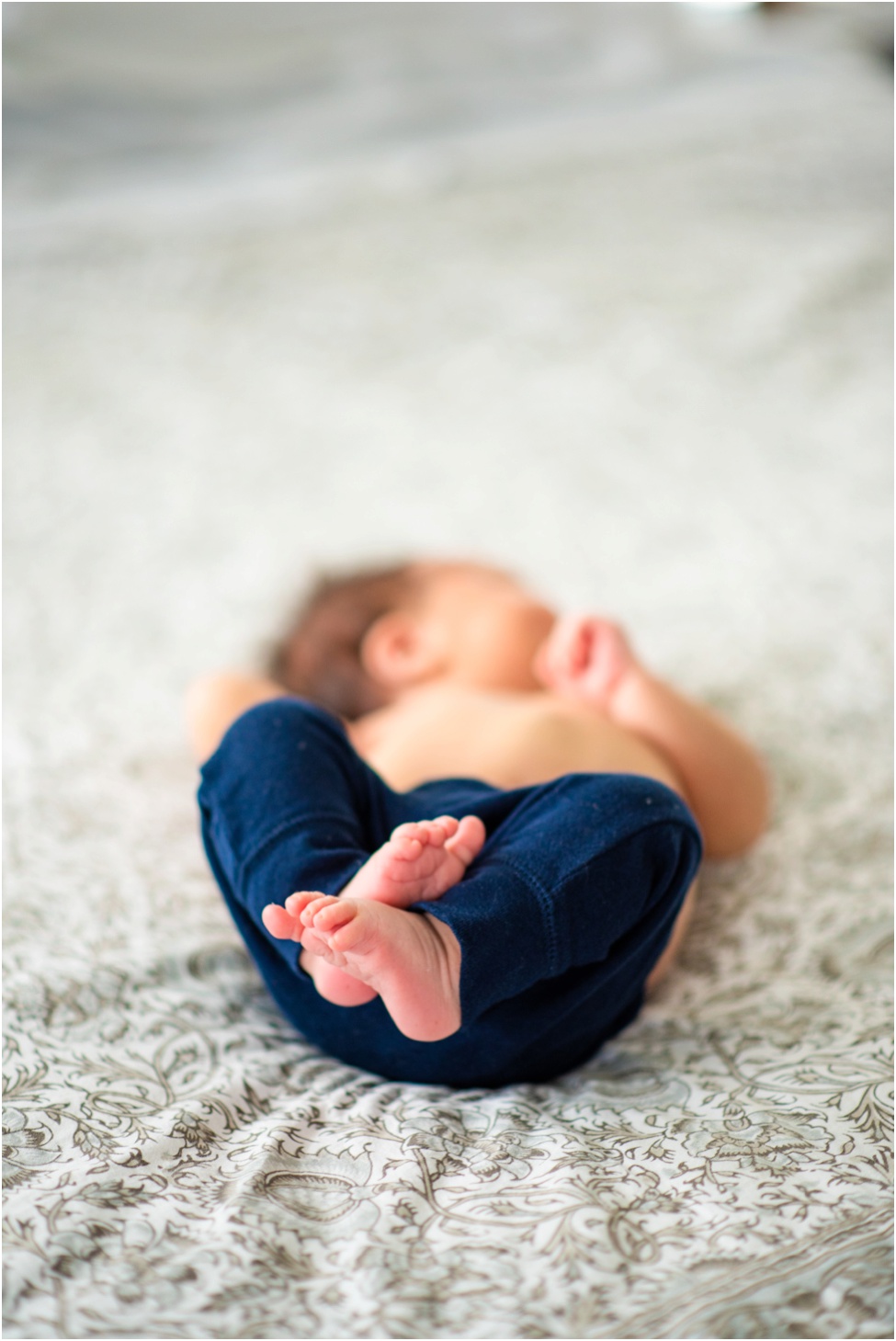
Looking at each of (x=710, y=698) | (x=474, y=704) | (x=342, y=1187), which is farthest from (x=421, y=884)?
(x=710, y=698)

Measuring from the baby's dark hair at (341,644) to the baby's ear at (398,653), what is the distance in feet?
0.06

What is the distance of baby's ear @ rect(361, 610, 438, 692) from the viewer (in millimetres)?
1256

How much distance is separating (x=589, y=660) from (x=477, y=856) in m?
0.40

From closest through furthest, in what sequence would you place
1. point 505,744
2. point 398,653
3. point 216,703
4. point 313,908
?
point 313,908, point 505,744, point 216,703, point 398,653

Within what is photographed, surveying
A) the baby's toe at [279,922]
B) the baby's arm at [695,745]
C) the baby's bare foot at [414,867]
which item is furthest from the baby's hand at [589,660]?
the baby's toe at [279,922]

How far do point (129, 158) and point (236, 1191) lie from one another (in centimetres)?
237

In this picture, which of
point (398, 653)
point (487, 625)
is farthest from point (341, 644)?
point (487, 625)

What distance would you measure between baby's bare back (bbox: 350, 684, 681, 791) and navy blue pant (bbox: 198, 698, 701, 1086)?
129 mm

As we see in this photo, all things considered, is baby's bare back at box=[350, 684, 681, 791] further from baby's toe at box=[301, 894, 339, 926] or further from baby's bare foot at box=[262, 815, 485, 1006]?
baby's toe at box=[301, 894, 339, 926]

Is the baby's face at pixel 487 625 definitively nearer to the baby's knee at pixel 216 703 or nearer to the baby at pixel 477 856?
the baby at pixel 477 856

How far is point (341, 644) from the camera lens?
1.33 metres

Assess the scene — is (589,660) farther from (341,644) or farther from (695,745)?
(341,644)

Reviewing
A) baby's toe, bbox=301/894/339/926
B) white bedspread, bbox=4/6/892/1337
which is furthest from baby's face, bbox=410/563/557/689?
baby's toe, bbox=301/894/339/926

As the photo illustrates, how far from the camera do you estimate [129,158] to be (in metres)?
2.45
